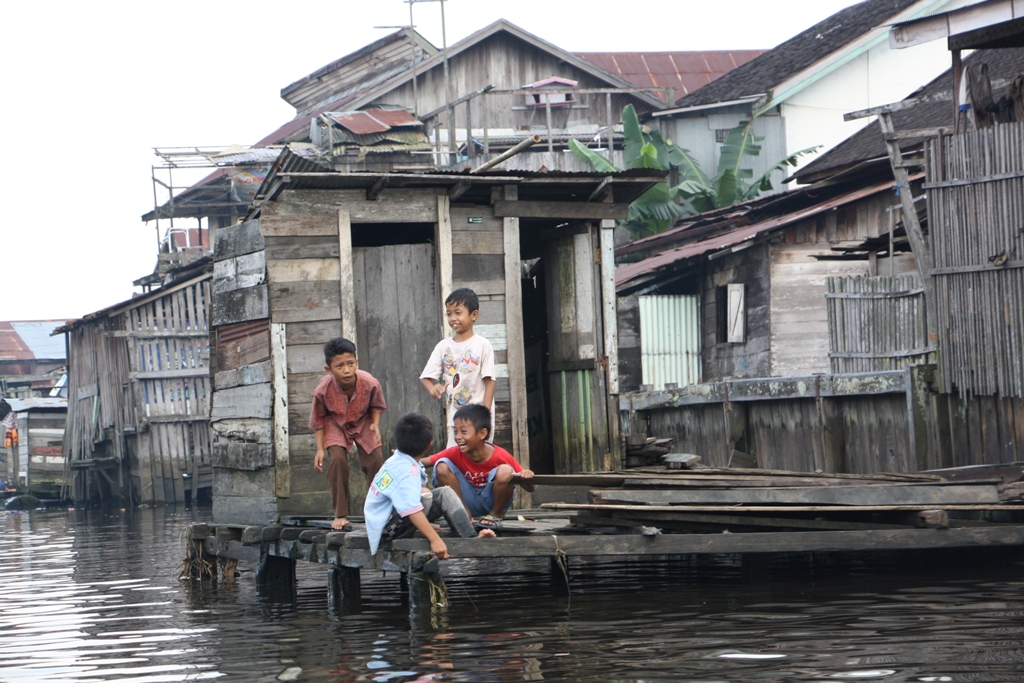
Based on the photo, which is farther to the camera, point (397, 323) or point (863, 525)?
point (397, 323)

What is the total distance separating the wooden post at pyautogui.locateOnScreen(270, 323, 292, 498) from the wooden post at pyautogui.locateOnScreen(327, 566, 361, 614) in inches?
54.1

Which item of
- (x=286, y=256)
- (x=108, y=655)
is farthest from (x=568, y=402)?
(x=108, y=655)

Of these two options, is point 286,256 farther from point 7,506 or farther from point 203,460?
point 7,506

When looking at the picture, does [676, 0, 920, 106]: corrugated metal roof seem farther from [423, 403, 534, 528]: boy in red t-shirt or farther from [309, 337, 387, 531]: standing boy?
[423, 403, 534, 528]: boy in red t-shirt

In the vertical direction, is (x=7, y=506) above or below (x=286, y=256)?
below

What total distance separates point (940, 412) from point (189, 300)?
1945 cm

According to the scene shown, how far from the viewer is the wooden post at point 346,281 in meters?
10.8

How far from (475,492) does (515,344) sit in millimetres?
2485

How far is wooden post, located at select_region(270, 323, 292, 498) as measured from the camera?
1066 centimetres

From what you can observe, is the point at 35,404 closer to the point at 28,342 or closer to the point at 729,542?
the point at 28,342

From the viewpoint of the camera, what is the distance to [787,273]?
64.3 feet

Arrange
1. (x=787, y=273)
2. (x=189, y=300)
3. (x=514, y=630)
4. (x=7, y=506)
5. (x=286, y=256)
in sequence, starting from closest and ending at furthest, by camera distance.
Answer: (x=514, y=630) → (x=286, y=256) → (x=787, y=273) → (x=189, y=300) → (x=7, y=506)

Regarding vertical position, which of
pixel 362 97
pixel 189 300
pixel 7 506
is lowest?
pixel 7 506

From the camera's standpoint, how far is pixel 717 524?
914 centimetres
